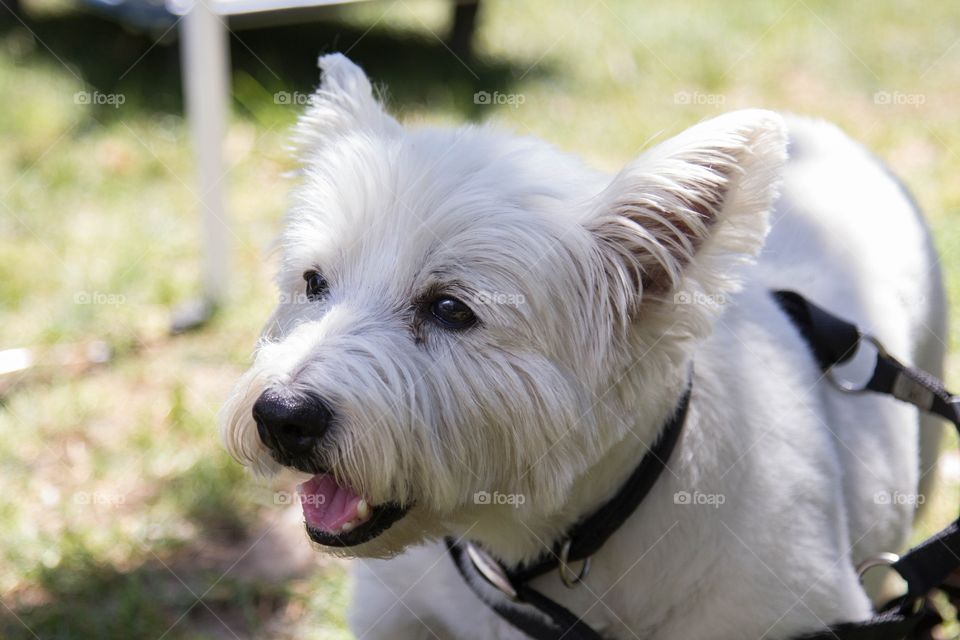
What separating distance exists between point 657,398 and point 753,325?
0.47m

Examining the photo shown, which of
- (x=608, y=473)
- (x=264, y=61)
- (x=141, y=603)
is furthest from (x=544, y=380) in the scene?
(x=264, y=61)

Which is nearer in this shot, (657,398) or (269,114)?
(657,398)

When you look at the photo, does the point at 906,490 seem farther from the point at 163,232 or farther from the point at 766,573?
the point at 163,232

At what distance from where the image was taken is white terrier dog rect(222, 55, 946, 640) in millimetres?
2223

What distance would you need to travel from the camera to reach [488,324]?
7.56ft

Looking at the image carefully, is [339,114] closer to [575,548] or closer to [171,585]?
[575,548]

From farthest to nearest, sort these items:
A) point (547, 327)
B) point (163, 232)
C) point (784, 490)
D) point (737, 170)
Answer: point (163, 232) < point (784, 490) < point (547, 327) < point (737, 170)

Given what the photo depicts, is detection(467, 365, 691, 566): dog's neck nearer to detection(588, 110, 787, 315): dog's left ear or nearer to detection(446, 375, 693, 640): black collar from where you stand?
detection(446, 375, 693, 640): black collar

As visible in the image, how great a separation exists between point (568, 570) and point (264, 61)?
17.9 feet

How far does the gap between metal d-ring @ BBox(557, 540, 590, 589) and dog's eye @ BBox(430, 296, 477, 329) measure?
59 cm

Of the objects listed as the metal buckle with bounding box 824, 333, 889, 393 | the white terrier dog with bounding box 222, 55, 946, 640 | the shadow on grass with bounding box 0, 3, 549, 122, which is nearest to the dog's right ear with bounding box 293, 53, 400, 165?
the white terrier dog with bounding box 222, 55, 946, 640

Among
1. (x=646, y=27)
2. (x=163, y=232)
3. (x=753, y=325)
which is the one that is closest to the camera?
(x=753, y=325)

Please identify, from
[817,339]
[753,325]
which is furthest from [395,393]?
[817,339]

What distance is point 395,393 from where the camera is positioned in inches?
87.1
